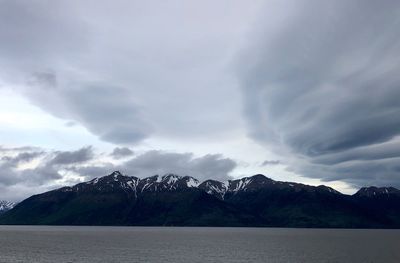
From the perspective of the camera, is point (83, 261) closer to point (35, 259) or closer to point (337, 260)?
point (35, 259)

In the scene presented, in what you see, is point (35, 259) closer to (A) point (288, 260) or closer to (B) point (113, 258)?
(B) point (113, 258)

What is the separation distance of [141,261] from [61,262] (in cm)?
2588

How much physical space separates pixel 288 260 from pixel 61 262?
7864 cm

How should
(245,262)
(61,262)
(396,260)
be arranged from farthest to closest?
(396,260), (245,262), (61,262)

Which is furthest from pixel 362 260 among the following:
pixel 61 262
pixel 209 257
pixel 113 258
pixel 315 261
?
pixel 61 262

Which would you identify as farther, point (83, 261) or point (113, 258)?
point (113, 258)

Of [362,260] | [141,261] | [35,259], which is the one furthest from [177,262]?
[362,260]

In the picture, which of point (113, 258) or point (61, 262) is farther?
point (113, 258)

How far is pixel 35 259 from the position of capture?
14025cm

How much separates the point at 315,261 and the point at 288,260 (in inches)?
374

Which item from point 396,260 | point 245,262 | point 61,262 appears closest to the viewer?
point 61,262

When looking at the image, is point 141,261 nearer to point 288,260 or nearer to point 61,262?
point 61,262

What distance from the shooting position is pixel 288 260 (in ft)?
487

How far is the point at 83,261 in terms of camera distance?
13650 centimetres
